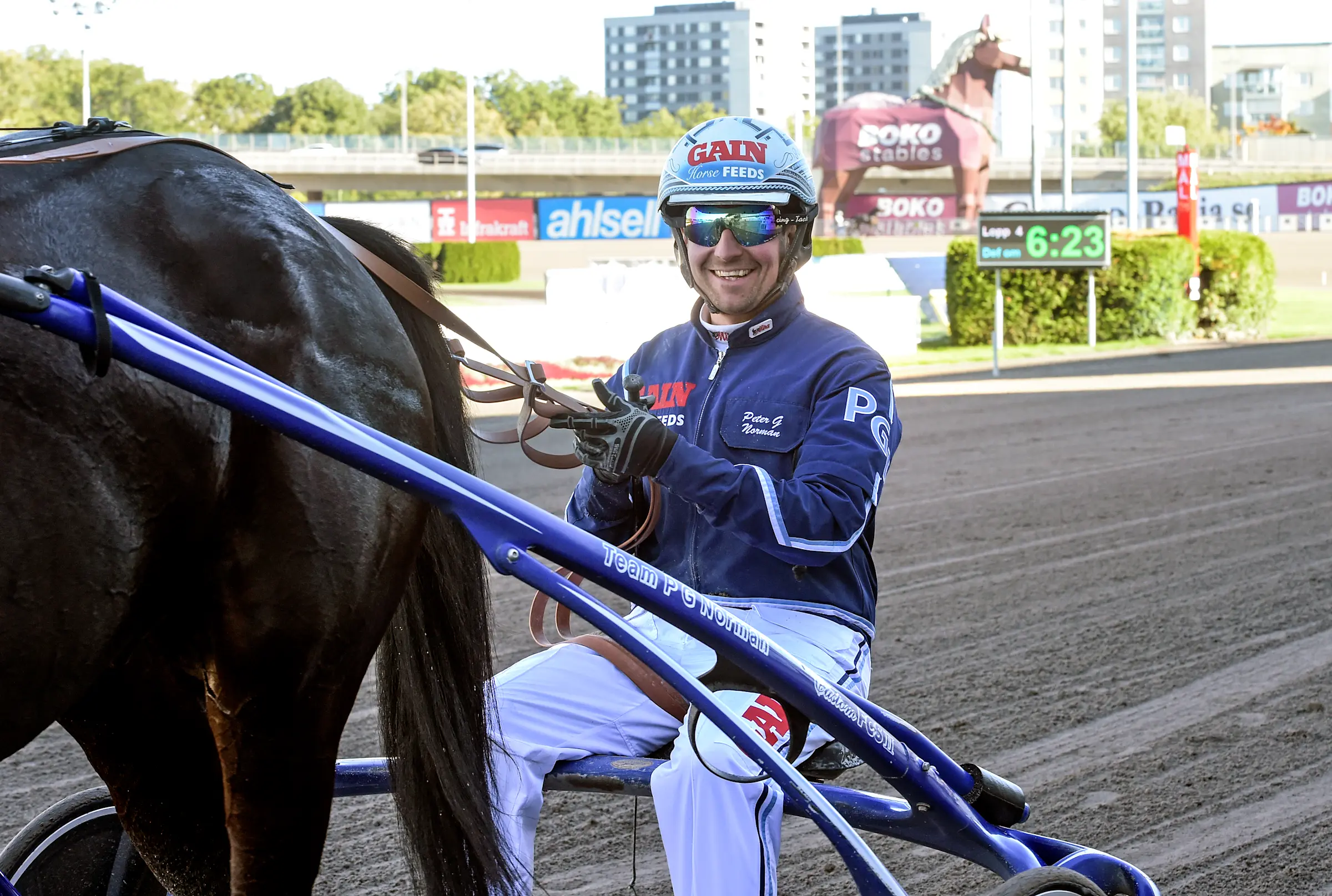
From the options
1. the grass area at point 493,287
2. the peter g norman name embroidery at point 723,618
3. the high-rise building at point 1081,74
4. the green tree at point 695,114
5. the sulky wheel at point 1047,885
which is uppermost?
the high-rise building at point 1081,74

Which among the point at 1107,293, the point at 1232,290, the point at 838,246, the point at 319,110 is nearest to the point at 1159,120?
the point at 319,110

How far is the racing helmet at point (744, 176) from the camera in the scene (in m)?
2.38

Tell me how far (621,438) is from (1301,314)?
19.7 meters

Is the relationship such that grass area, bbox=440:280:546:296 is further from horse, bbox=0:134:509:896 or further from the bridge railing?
horse, bbox=0:134:509:896

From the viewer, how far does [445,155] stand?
4759 cm

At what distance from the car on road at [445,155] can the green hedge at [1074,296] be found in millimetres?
33483

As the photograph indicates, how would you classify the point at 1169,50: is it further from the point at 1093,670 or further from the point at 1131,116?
the point at 1093,670

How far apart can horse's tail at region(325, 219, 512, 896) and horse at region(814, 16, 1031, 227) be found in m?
37.2

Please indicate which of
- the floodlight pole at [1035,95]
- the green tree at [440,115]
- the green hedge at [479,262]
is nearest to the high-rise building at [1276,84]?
the green tree at [440,115]

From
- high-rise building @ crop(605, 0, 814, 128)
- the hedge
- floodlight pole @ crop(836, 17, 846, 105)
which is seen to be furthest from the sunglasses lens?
high-rise building @ crop(605, 0, 814, 128)

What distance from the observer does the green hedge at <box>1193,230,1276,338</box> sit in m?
16.4

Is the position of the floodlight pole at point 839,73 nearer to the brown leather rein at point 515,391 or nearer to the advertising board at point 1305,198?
the advertising board at point 1305,198

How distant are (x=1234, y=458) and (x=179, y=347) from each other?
24.9ft

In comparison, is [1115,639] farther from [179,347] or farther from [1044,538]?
[179,347]
